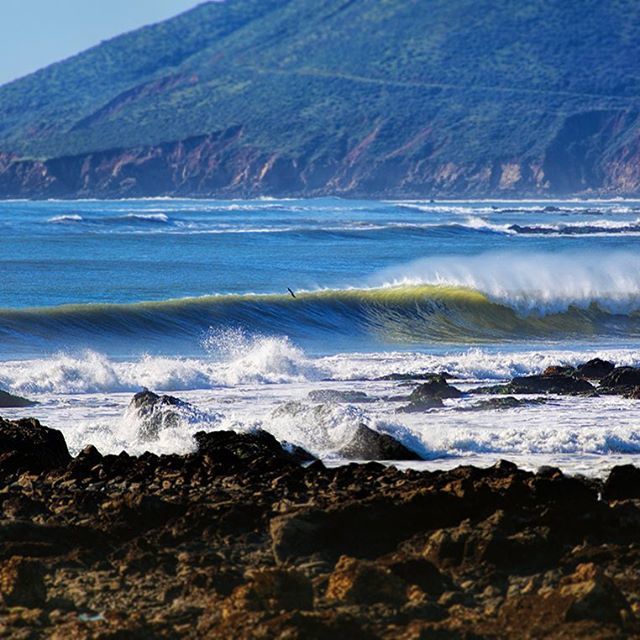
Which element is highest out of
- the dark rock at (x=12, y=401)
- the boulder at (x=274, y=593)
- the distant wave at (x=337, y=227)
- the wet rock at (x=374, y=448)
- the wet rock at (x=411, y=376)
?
the boulder at (x=274, y=593)

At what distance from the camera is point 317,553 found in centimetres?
745

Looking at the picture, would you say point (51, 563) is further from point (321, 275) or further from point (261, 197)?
point (261, 197)

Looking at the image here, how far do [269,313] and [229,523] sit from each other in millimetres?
21410

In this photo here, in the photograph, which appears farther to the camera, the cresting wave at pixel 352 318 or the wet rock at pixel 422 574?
the cresting wave at pixel 352 318

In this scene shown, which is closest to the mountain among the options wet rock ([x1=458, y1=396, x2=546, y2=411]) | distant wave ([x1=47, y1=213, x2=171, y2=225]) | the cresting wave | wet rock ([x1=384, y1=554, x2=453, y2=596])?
distant wave ([x1=47, y1=213, x2=171, y2=225])

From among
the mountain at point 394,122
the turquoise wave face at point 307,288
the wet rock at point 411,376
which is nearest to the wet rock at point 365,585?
the wet rock at point 411,376

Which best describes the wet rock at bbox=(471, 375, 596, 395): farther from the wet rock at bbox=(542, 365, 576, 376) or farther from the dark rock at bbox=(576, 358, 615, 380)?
the wet rock at bbox=(542, 365, 576, 376)

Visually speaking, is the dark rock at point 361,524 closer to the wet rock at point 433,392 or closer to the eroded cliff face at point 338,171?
the wet rock at point 433,392

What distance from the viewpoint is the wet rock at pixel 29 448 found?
32.6 feet

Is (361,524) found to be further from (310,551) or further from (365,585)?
(365,585)

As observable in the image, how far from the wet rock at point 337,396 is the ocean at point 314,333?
0.18 metres

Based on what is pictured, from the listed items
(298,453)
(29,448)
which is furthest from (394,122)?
(29,448)

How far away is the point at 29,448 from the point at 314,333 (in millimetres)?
17374

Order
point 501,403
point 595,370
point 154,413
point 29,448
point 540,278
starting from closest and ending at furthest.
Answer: point 29,448
point 154,413
point 501,403
point 595,370
point 540,278
